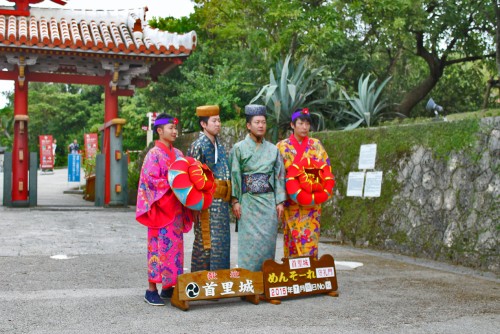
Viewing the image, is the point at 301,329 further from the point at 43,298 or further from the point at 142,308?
the point at 43,298

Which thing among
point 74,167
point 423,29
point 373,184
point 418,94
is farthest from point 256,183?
point 74,167

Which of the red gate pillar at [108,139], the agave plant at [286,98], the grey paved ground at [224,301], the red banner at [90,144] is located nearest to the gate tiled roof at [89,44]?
the red gate pillar at [108,139]

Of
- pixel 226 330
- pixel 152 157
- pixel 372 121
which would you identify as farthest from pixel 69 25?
pixel 226 330

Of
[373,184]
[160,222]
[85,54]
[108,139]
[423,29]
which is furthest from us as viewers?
[423,29]

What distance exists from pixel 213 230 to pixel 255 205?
0.48 metres

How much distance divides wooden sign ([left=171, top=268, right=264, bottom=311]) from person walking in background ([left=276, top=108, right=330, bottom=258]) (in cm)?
72

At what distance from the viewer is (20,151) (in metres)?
14.7

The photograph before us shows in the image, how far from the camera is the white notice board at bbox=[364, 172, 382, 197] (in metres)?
9.62

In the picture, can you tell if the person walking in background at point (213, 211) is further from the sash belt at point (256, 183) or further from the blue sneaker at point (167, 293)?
the blue sneaker at point (167, 293)

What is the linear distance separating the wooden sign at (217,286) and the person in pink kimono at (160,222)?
214 millimetres

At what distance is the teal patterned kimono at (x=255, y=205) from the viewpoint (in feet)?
19.6

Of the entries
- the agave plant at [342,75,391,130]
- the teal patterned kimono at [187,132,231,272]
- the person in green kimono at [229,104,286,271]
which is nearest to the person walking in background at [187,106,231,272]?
the teal patterned kimono at [187,132,231,272]

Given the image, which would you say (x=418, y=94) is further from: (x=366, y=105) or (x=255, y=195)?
(x=255, y=195)

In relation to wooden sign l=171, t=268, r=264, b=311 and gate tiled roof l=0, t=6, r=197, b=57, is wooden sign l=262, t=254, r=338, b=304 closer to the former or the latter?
wooden sign l=171, t=268, r=264, b=311
